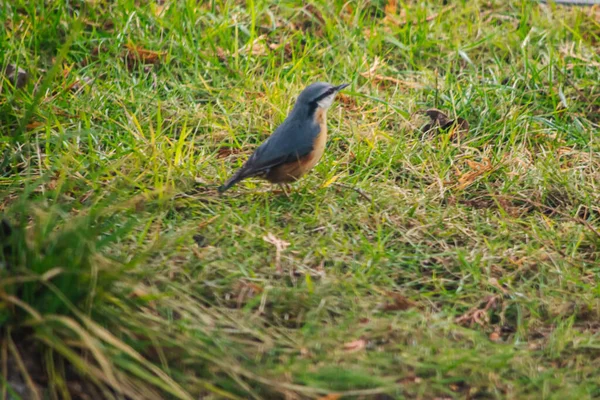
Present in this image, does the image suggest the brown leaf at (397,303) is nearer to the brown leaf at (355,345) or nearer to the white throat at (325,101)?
the brown leaf at (355,345)

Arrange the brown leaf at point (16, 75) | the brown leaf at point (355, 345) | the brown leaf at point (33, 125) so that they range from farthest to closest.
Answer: the brown leaf at point (16, 75) → the brown leaf at point (33, 125) → the brown leaf at point (355, 345)

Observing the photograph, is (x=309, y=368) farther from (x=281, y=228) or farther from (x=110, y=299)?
(x=281, y=228)

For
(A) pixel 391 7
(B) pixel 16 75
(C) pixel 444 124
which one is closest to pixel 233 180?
(C) pixel 444 124

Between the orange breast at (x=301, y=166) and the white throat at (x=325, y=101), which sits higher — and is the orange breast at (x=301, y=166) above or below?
below

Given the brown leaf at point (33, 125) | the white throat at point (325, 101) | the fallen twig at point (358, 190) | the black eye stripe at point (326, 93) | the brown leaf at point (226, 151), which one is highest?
the black eye stripe at point (326, 93)

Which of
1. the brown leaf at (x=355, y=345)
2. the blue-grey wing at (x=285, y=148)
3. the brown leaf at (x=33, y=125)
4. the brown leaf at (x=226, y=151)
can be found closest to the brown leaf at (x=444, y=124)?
the blue-grey wing at (x=285, y=148)

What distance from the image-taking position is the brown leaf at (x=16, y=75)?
5097mm

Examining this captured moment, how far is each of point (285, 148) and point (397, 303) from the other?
1154mm

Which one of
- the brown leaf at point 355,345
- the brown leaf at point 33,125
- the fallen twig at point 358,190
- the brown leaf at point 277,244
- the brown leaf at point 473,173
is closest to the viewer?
the brown leaf at point 355,345

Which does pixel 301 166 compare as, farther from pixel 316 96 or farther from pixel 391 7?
pixel 391 7

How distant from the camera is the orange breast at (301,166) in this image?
4.43 m

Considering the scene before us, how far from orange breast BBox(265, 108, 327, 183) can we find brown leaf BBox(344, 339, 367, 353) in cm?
128

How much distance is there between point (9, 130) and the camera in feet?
15.9

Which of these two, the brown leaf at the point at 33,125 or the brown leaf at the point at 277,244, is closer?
the brown leaf at the point at 277,244
